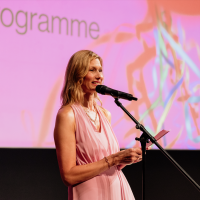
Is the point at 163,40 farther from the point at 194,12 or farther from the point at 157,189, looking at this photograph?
the point at 157,189

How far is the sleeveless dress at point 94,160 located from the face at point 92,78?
0.13 m

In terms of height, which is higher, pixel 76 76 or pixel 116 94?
pixel 76 76

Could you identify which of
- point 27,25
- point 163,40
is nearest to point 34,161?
point 27,25

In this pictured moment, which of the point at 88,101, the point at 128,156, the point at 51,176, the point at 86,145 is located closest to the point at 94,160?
the point at 86,145

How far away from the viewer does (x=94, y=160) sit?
168cm

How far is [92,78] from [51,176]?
1.54 metres

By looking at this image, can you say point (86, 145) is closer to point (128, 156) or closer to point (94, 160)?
point (94, 160)

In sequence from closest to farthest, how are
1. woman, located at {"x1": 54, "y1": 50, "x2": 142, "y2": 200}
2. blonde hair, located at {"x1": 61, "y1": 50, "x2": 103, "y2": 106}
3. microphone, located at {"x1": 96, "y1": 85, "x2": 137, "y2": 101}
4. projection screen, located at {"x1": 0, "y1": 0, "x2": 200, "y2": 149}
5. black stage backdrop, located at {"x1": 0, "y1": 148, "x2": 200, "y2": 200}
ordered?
microphone, located at {"x1": 96, "y1": 85, "x2": 137, "y2": 101}, woman, located at {"x1": 54, "y1": 50, "x2": 142, "y2": 200}, blonde hair, located at {"x1": 61, "y1": 50, "x2": 103, "y2": 106}, projection screen, located at {"x1": 0, "y1": 0, "x2": 200, "y2": 149}, black stage backdrop, located at {"x1": 0, "y1": 148, "x2": 200, "y2": 200}

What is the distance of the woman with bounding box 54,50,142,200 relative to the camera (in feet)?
5.26

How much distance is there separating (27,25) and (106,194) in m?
1.73

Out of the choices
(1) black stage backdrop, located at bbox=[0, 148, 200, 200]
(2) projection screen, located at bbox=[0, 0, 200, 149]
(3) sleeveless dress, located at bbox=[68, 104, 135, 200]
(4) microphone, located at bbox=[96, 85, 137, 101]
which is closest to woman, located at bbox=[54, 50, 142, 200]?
(3) sleeveless dress, located at bbox=[68, 104, 135, 200]

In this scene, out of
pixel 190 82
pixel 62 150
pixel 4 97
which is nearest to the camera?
pixel 62 150

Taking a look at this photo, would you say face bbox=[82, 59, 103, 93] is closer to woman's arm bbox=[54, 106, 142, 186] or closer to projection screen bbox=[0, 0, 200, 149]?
woman's arm bbox=[54, 106, 142, 186]

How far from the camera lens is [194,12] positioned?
3.41 meters
